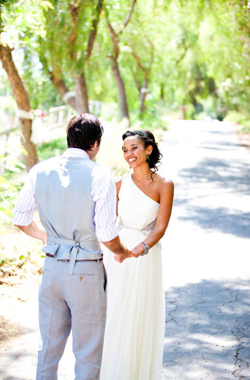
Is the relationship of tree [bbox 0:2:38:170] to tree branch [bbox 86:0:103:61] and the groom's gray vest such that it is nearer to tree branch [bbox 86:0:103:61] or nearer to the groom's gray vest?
tree branch [bbox 86:0:103:61]

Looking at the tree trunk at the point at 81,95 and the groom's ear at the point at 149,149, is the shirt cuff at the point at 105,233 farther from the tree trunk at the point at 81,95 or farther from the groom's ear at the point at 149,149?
the tree trunk at the point at 81,95

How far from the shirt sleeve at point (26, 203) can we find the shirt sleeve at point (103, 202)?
0.42 m

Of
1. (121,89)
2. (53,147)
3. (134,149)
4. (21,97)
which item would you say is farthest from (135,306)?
(121,89)

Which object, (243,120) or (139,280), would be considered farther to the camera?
(243,120)

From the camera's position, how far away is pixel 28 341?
15.9 feet

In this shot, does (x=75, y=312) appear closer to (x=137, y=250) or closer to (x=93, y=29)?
(x=137, y=250)

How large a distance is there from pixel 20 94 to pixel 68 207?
7.72 metres

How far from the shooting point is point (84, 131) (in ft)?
9.82

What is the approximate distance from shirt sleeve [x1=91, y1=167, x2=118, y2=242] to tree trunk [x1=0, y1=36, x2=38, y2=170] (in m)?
6.77

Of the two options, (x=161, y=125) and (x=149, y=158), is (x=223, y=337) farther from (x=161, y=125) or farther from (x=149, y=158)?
(x=161, y=125)

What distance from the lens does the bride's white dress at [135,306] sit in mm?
3820

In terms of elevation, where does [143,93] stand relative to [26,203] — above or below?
below

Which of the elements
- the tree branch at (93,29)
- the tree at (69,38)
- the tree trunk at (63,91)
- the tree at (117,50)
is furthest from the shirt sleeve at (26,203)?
the tree at (117,50)

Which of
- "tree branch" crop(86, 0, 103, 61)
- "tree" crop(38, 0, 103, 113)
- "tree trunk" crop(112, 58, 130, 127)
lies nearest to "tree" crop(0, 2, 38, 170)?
"tree" crop(38, 0, 103, 113)
